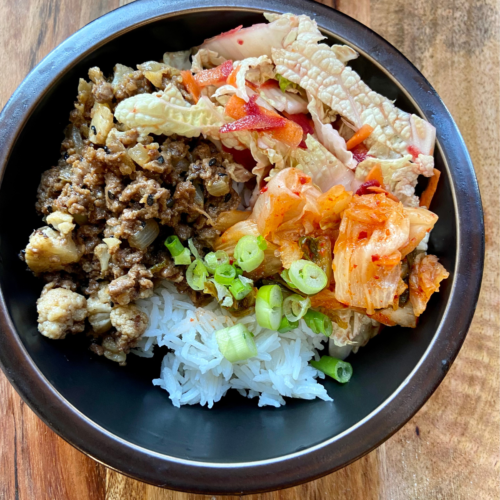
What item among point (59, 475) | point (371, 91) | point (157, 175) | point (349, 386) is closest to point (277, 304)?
point (349, 386)

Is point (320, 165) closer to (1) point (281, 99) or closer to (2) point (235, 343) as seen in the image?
(1) point (281, 99)

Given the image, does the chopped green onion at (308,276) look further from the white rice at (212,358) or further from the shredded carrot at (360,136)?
the shredded carrot at (360,136)

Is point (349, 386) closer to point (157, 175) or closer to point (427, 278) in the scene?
point (427, 278)

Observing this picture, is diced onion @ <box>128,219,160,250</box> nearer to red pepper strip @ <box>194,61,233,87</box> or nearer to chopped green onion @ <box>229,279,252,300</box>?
chopped green onion @ <box>229,279,252,300</box>

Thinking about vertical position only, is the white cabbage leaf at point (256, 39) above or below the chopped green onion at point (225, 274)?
above

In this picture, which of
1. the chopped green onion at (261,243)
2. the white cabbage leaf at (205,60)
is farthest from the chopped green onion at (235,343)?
the white cabbage leaf at (205,60)

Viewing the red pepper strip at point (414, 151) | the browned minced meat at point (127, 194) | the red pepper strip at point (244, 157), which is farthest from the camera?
the red pepper strip at point (244, 157)

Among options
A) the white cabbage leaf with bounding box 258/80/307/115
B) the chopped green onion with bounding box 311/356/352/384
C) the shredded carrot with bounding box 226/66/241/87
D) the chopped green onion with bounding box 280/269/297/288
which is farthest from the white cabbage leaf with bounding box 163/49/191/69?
the chopped green onion with bounding box 311/356/352/384
